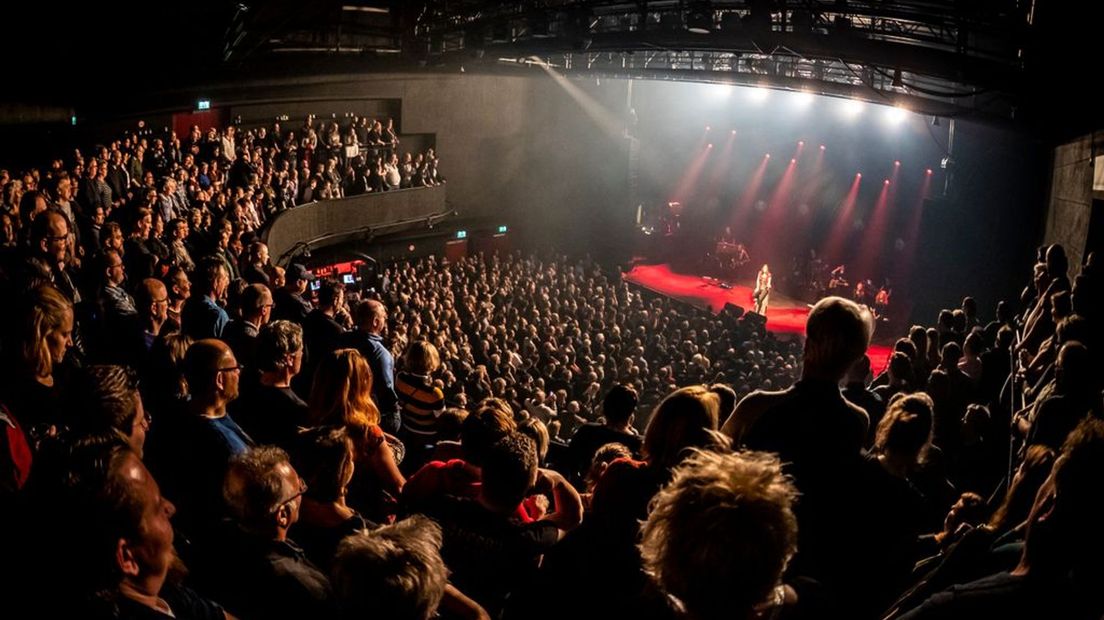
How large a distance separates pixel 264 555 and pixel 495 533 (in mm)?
739

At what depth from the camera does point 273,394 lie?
12.4 feet

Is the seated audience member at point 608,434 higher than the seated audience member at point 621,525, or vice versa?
the seated audience member at point 621,525

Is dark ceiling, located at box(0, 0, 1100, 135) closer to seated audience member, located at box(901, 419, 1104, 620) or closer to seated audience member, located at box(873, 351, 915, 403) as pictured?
seated audience member, located at box(873, 351, 915, 403)

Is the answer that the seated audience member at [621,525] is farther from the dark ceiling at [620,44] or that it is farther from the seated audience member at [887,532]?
the dark ceiling at [620,44]

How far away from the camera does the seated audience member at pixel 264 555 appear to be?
233 cm

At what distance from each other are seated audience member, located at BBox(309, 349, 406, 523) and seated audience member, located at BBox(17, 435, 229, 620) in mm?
1429

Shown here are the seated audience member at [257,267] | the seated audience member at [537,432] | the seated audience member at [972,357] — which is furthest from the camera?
the seated audience member at [257,267]

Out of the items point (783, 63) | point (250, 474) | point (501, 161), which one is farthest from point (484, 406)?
point (501, 161)

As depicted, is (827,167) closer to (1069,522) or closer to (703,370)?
(703,370)

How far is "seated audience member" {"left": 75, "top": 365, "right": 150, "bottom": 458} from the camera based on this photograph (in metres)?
2.83

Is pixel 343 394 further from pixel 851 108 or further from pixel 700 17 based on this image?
pixel 851 108

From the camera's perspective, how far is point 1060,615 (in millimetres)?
1883

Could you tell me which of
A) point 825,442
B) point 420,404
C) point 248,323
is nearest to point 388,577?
point 825,442

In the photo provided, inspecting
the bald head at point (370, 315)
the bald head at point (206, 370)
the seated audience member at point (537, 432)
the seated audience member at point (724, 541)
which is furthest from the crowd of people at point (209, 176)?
the seated audience member at point (724, 541)
